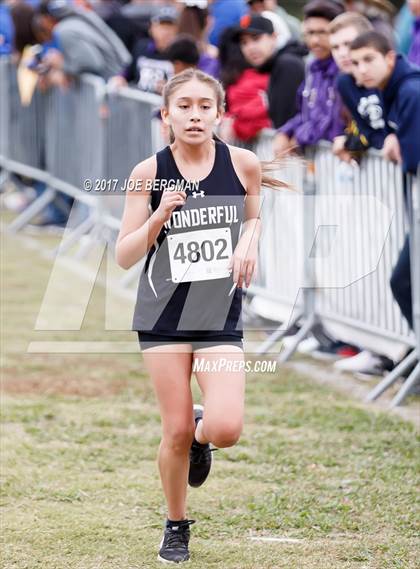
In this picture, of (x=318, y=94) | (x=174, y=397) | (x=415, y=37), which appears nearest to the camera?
(x=174, y=397)

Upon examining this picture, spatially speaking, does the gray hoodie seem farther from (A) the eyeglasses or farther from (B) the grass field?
(B) the grass field

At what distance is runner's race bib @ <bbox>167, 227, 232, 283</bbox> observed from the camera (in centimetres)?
485

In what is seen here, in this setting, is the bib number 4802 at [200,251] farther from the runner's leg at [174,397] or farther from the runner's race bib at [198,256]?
the runner's leg at [174,397]

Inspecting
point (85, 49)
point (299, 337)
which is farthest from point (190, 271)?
point (85, 49)

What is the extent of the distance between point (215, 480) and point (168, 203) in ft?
6.22

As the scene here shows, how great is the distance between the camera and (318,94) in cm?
833

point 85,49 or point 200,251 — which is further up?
point 85,49

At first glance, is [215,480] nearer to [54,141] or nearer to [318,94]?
[318,94]

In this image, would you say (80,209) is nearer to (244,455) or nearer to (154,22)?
(154,22)

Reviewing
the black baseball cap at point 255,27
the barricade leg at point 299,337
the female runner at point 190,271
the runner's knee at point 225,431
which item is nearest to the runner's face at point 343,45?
the black baseball cap at point 255,27

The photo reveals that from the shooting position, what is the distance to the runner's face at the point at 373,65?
7.20 metres

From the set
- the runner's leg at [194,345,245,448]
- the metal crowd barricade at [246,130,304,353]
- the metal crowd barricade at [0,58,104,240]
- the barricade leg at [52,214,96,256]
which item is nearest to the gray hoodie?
the metal crowd barricade at [0,58,104,240]

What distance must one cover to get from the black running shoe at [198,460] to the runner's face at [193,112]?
116 cm

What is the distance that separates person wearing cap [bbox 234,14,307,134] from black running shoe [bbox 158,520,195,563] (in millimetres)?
4458
